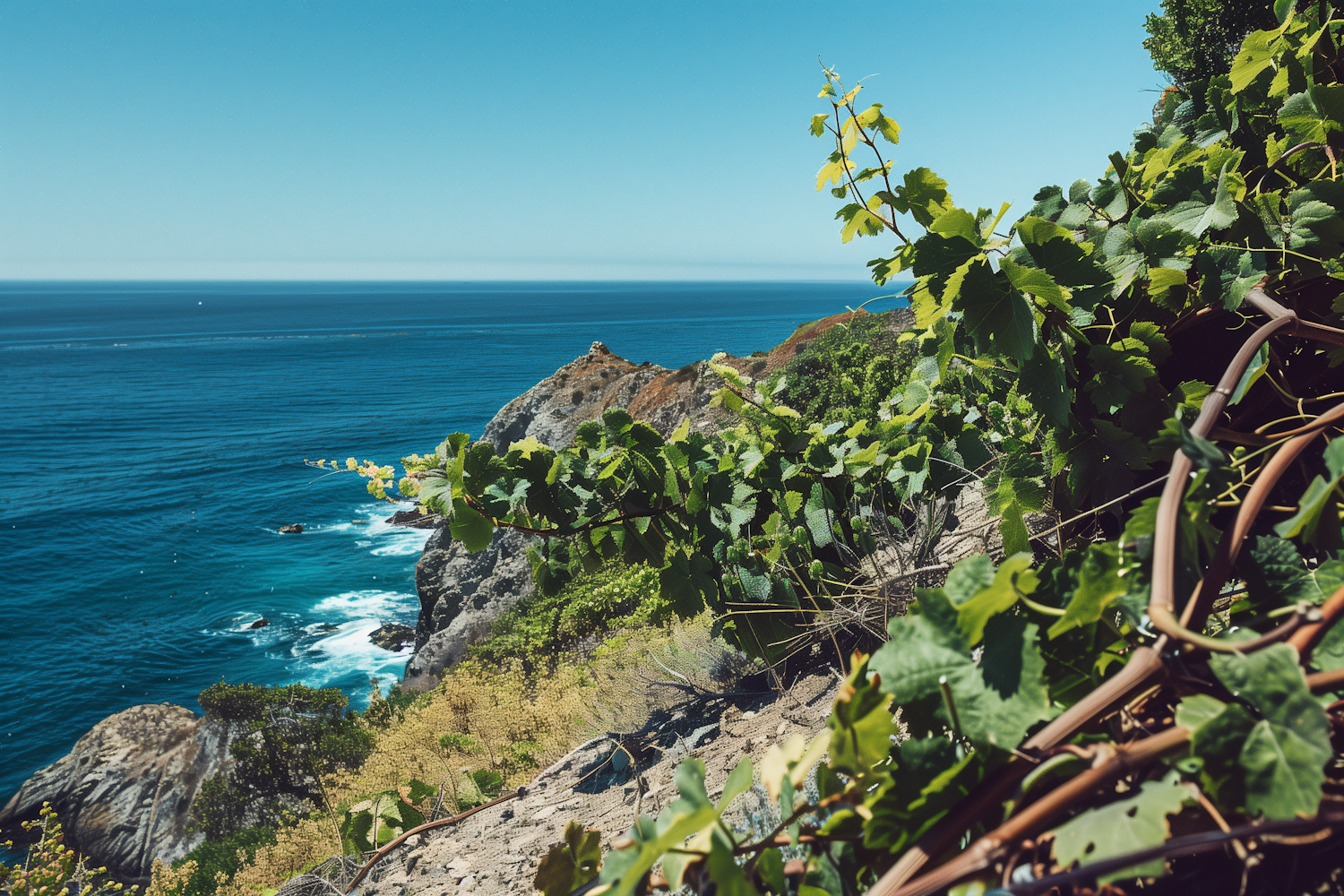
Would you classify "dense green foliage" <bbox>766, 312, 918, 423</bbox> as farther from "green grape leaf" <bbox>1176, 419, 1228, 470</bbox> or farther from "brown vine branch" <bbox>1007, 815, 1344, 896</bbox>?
"brown vine branch" <bbox>1007, 815, 1344, 896</bbox>

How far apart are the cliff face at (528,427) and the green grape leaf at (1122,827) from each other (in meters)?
11.2

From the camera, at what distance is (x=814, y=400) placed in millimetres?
11477

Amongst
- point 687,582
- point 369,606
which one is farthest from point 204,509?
point 687,582

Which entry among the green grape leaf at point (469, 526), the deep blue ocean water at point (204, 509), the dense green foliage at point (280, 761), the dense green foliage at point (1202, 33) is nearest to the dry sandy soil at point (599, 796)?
the green grape leaf at point (469, 526)

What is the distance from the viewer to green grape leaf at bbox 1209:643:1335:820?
0.53m

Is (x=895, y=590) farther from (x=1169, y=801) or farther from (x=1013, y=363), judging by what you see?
(x=1169, y=801)

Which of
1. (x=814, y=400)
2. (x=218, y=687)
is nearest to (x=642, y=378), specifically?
(x=814, y=400)

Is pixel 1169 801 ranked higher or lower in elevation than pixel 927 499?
higher

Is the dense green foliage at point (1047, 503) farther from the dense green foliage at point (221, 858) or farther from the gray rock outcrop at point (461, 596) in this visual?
the gray rock outcrop at point (461, 596)

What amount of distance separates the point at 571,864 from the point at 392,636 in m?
26.2

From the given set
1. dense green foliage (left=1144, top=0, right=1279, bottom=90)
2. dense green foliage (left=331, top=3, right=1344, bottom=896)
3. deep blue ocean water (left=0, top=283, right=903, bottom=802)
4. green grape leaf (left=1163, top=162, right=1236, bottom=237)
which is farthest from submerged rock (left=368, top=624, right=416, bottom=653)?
green grape leaf (left=1163, top=162, right=1236, bottom=237)

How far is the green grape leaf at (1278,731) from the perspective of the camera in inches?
20.7

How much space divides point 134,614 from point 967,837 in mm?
35084

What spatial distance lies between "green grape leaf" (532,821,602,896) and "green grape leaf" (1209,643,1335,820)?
0.72m
